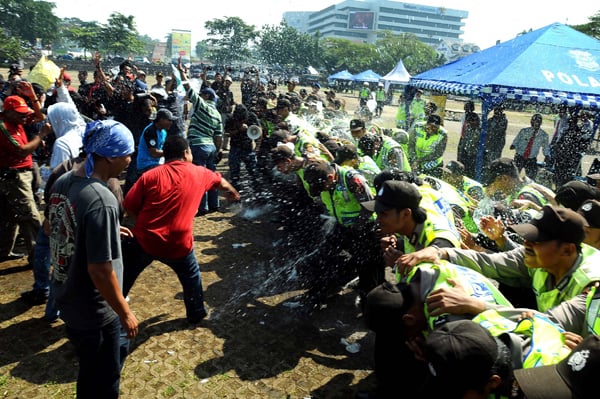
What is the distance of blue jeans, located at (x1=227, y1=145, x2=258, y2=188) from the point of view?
7.70m

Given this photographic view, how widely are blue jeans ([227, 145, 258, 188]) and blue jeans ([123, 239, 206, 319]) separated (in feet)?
13.6

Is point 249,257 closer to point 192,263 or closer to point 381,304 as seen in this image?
point 192,263

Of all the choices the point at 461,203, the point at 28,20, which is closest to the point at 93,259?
the point at 461,203

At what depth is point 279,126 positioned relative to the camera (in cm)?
766

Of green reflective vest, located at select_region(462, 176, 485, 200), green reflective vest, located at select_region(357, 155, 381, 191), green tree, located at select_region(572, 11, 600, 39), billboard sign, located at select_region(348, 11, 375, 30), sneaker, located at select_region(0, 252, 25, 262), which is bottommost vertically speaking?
sneaker, located at select_region(0, 252, 25, 262)

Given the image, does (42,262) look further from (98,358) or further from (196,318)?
(98,358)

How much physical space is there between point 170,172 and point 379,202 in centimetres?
191

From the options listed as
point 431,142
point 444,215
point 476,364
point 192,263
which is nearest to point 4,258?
point 192,263

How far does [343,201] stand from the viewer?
426cm

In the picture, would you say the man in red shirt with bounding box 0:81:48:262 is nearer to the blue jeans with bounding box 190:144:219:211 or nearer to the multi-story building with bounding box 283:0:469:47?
the blue jeans with bounding box 190:144:219:211

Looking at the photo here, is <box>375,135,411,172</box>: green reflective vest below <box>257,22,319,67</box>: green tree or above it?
below

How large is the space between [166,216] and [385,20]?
14366 centimetres

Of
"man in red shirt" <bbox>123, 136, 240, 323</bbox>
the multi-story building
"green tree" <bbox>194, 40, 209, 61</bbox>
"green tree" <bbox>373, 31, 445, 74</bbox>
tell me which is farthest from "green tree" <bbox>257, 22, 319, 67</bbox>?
"green tree" <bbox>194, 40, 209, 61</bbox>

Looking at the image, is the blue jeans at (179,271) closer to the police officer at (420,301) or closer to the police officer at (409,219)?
the police officer at (409,219)
